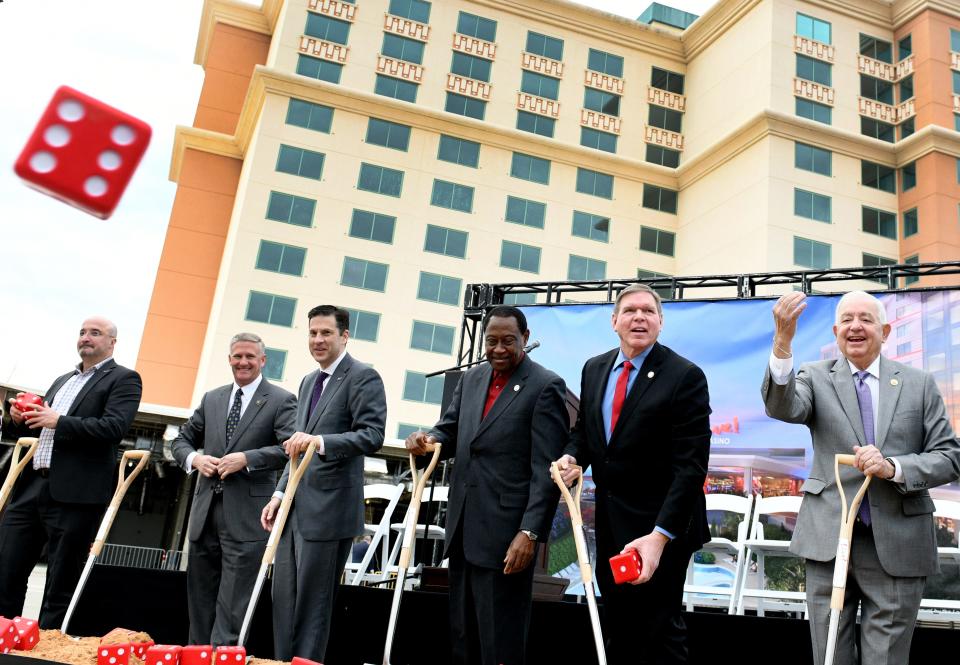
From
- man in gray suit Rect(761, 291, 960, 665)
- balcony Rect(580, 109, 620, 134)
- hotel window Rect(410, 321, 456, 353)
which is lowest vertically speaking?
man in gray suit Rect(761, 291, 960, 665)

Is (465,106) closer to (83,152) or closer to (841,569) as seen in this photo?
(841,569)

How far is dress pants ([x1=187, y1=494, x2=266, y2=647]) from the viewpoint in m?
3.71

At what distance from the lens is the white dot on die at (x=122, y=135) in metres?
1.07

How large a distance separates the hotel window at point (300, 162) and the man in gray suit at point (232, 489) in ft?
70.8

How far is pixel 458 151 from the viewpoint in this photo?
86.5 ft

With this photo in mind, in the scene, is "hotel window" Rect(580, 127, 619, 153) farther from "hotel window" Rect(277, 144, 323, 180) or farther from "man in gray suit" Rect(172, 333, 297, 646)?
"man in gray suit" Rect(172, 333, 297, 646)

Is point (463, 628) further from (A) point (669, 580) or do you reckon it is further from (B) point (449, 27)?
(B) point (449, 27)

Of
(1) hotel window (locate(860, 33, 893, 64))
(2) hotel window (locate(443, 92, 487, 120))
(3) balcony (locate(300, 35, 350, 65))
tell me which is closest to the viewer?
(3) balcony (locate(300, 35, 350, 65))

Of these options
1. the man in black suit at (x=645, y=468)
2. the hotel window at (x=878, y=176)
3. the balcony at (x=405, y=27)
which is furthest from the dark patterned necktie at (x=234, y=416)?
the hotel window at (x=878, y=176)

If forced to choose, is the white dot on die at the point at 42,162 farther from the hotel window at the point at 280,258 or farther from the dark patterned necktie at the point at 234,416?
the hotel window at the point at 280,258

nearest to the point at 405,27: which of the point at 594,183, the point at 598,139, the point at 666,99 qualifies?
the point at 598,139

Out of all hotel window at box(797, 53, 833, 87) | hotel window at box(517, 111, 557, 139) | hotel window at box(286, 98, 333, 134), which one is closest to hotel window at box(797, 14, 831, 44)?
hotel window at box(797, 53, 833, 87)

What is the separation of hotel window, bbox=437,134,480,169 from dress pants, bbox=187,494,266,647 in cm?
2328

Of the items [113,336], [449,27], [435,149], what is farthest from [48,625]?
[449,27]
